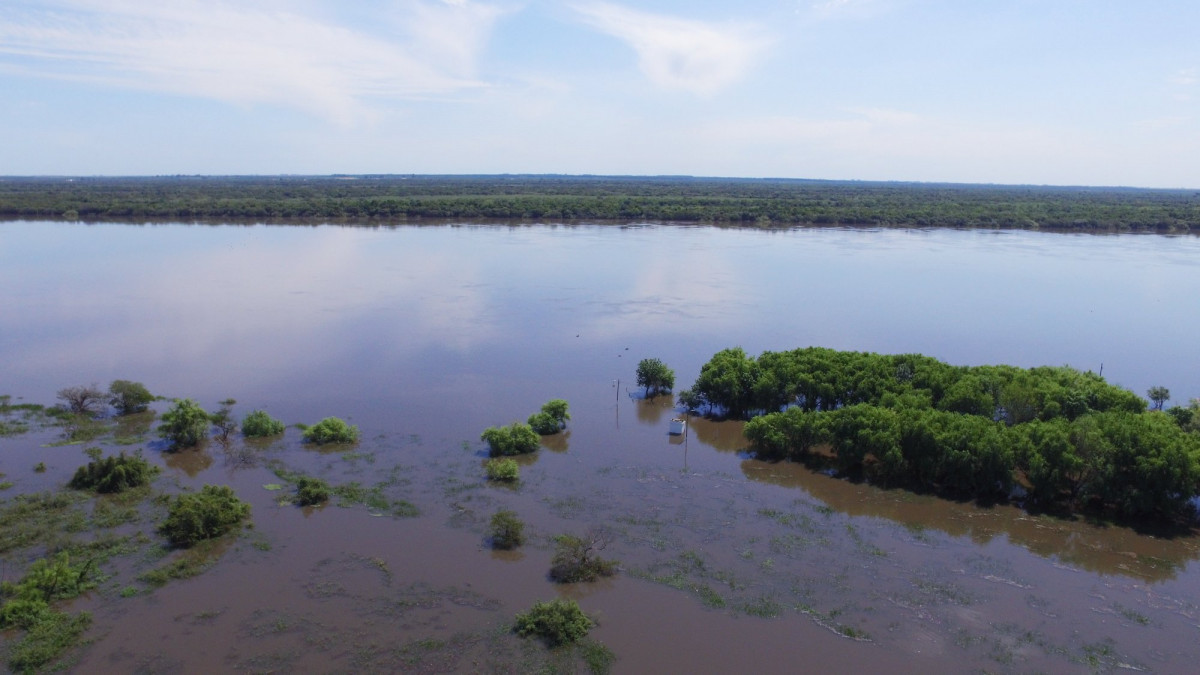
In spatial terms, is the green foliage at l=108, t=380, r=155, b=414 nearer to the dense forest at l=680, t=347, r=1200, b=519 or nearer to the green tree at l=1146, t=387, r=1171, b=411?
the dense forest at l=680, t=347, r=1200, b=519

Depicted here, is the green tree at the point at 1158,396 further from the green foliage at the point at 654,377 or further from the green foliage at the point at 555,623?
the green foliage at the point at 555,623

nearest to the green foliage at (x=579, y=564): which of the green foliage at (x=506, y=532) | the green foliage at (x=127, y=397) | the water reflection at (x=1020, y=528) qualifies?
the green foliage at (x=506, y=532)

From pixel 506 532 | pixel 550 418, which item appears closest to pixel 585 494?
pixel 506 532

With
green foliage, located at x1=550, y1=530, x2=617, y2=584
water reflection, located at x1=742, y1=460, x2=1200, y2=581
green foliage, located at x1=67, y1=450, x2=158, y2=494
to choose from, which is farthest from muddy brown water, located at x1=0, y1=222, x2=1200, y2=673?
green foliage, located at x1=67, y1=450, x2=158, y2=494

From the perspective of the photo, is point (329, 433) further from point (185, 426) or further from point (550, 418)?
point (550, 418)

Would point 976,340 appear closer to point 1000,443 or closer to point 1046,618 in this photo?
point 1000,443

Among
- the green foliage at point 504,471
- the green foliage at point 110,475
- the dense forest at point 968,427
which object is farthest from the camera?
the green foliage at point 504,471

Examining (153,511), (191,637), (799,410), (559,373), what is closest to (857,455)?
(799,410)
